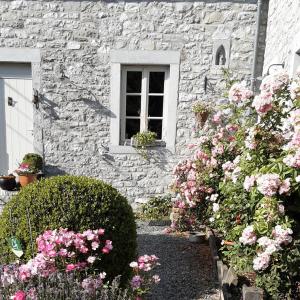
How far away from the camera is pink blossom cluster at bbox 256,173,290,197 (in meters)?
2.14

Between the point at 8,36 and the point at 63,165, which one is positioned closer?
the point at 8,36

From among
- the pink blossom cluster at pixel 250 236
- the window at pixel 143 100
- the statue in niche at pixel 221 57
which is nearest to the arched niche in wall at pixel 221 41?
the statue in niche at pixel 221 57

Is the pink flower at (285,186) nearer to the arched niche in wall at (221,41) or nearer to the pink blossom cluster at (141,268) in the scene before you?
the pink blossom cluster at (141,268)

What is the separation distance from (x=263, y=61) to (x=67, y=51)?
3.25 metres

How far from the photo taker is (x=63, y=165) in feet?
19.6

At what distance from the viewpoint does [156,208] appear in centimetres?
578

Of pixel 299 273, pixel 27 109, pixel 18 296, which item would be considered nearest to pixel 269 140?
pixel 299 273

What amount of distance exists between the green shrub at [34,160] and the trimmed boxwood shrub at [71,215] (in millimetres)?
3091

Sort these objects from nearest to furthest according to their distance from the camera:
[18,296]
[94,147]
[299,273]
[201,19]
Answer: [18,296]
[299,273]
[201,19]
[94,147]

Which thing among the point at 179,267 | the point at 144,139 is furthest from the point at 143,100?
the point at 179,267

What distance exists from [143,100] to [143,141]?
71 cm

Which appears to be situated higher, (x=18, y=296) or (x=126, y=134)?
(x=126, y=134)

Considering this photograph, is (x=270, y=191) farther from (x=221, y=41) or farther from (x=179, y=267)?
(x=221, y=41)

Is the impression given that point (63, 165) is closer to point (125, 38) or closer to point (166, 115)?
point (166, 115)
